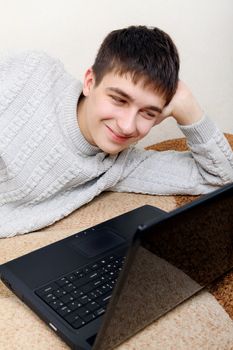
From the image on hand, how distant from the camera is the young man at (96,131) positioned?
0.86 m

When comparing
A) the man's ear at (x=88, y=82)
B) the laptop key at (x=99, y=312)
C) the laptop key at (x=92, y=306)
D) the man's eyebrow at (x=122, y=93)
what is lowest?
the laptop key at (x=99, y=312)

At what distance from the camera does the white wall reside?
1.13 meters

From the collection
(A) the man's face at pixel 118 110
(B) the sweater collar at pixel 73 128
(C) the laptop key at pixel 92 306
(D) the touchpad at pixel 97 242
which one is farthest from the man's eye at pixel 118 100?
(C) the laptop key at pixel 92 306

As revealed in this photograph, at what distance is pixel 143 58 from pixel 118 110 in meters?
0.10

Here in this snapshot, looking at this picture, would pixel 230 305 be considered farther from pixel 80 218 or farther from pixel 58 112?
pixel 58 112

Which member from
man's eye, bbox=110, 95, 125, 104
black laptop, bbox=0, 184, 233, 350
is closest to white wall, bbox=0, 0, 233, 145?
man's eye, bbox=110, 95, 125, 104

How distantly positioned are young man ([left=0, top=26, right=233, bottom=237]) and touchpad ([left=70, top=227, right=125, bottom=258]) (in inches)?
5.5

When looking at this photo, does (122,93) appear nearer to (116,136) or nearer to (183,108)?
(116,136)

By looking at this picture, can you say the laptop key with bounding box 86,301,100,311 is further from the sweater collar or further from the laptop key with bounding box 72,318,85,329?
the sweater collar

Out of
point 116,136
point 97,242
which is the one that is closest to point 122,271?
point 97,242

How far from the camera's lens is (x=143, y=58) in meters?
0.85

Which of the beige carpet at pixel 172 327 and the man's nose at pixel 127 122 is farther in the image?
the man's nose at pixel 127 122

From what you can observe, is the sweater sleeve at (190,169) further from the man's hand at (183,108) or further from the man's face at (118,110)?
the man's face at (118,110)

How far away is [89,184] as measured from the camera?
102 cm
